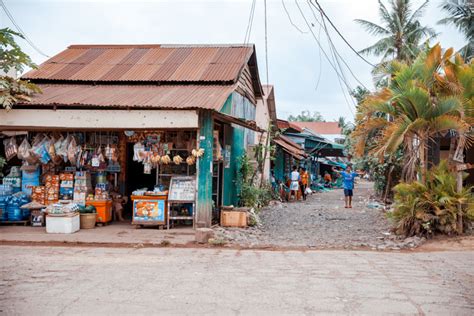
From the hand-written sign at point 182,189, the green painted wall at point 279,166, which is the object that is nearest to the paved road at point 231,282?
the hand-written sign at point 182,189

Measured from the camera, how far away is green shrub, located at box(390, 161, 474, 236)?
392 inches

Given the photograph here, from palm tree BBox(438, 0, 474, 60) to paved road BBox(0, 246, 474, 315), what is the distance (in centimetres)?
2168

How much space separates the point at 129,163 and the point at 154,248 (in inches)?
164

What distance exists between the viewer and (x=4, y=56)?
33.0ft

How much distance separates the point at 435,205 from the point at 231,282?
5.62 meters

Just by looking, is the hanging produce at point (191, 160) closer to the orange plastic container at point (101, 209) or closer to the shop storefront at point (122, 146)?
the shop storefront at point (122, 146)

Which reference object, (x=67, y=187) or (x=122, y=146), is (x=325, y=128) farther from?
(x=67, y=187)

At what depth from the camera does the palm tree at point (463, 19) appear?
2672 cm

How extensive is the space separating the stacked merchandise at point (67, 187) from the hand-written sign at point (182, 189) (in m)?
2.68

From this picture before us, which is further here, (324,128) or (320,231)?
(324,128)

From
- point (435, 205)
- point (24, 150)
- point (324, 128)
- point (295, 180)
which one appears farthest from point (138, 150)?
point (324, 128)

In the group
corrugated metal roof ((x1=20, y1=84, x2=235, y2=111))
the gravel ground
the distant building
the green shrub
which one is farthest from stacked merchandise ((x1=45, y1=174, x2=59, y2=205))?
the distant building

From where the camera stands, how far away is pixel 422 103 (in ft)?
33.1

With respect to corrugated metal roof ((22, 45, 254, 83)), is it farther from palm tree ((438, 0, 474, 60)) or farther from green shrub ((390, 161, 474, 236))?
palm tree ((438, 0, 474, 60))
